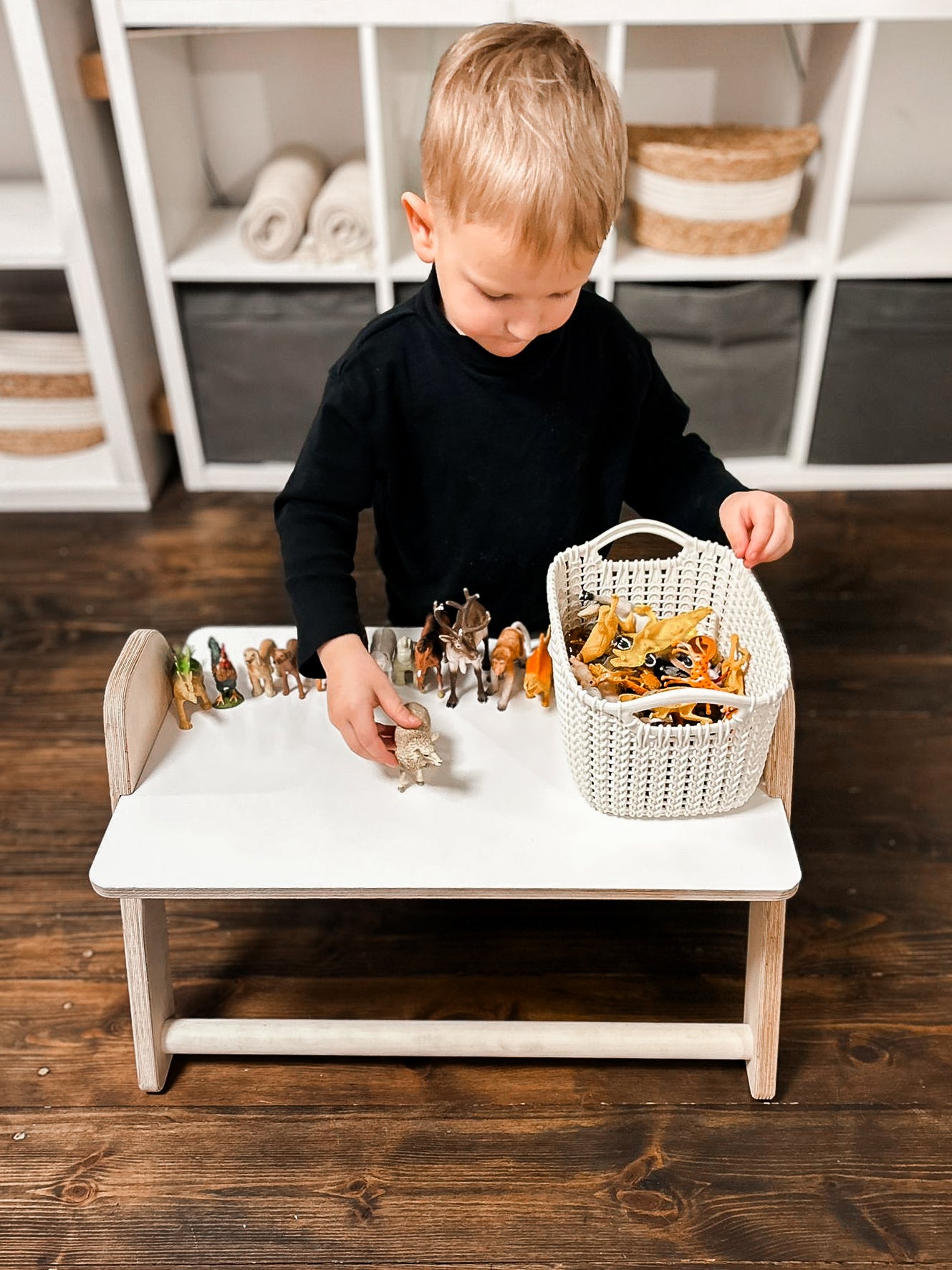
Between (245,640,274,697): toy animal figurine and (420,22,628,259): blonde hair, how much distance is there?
0.40m

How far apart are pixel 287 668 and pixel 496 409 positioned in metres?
0.28

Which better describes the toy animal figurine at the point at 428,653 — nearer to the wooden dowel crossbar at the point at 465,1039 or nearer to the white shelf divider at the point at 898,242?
the wooden dowel crossbar at the point at 465,1039

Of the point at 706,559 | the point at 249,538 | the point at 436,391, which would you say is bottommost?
the point at 249,538

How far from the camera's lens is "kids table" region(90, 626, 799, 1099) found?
31.3 inches

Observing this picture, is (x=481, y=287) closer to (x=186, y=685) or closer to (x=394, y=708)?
(x=394, y=708)

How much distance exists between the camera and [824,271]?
169 centimetres

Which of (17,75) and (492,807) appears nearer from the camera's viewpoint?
(492,807)

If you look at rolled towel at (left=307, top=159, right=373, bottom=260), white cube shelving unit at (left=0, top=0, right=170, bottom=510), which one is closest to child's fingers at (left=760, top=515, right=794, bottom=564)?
rolled towel at (left=307, top=159, right=373, bottom=260)

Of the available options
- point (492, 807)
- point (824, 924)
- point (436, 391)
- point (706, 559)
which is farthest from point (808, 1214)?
point (436, 391)

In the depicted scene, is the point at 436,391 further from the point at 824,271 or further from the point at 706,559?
the point at 824,271

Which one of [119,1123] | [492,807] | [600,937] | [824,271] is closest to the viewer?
[492,807]

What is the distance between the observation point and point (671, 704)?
0.76 m

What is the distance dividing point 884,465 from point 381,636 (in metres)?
1.18

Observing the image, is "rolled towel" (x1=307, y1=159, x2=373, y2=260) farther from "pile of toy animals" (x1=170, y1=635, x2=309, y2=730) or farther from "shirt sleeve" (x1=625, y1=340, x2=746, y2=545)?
"pile of toy animals" (x1=170, y1=635, x2=309, y2=730)
